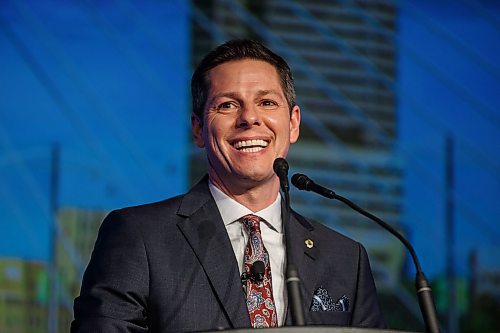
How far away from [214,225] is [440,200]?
2.48m

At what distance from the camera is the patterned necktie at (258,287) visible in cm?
208

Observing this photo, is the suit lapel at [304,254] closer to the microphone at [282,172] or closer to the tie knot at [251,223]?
the tie knot at [251,223]

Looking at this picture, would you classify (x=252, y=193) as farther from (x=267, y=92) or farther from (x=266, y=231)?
(x=267, y=92)

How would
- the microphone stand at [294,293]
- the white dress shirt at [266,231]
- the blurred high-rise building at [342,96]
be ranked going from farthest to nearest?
1. the blurred high-rise building at [342,96]
2. the white dress shirt at [266,231]
3. the microphone stand at [294,293]

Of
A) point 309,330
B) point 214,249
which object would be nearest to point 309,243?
point 214,249

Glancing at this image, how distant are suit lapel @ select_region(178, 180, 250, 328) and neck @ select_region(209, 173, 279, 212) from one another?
0.17ft

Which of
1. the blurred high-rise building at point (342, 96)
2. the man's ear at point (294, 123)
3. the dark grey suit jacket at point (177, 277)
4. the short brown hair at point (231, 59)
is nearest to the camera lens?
the dark grey suit jacket at point (177, 277)

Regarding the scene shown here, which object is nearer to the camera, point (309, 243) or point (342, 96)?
point (309, 243)

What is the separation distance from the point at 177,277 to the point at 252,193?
28 cm

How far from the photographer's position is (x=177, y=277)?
2086 millimetres

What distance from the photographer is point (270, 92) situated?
2236 millimetres

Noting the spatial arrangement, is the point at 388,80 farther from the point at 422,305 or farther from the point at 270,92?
the point at 422,305

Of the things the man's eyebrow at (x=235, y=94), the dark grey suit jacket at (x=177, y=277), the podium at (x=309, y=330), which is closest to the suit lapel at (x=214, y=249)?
the dark grey suit jacket at (x=177, y=277)

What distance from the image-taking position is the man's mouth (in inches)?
86.1
